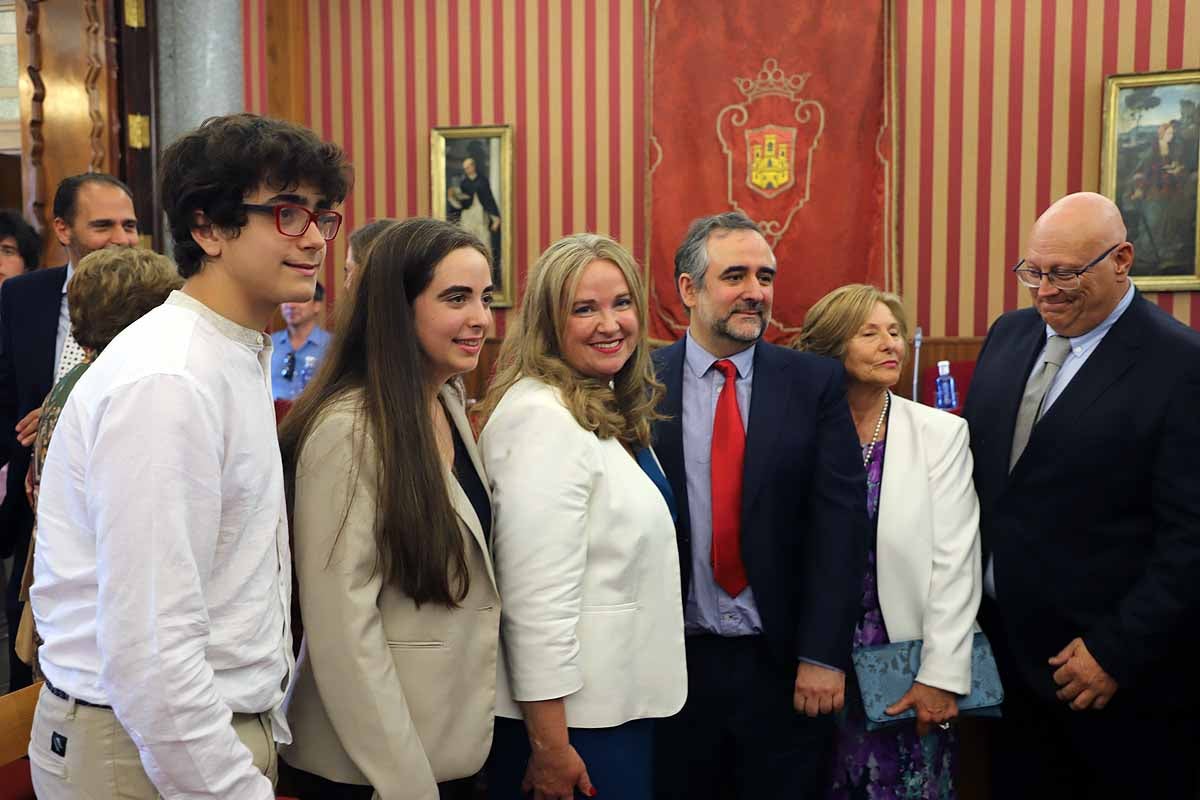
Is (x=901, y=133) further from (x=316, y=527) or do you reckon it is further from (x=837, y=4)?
(x=316, y=527)

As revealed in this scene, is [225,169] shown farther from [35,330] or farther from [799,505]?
[35,330]

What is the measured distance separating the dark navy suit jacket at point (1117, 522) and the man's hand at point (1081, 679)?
0.07 ft

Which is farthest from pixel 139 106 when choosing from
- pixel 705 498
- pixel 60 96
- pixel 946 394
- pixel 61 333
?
pixel 705 498

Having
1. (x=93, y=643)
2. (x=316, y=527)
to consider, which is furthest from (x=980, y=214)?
(x=93, y=643)

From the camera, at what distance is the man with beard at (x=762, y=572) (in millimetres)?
2312

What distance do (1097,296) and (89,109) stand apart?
5.10 meters

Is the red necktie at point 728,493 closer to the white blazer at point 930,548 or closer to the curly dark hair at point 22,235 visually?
the white blazer at point 930,548

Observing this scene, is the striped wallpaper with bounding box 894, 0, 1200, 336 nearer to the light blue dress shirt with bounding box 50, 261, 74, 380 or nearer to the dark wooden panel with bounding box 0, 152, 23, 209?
the light blue dress shirt with bounding box 50, 261, 74, 380

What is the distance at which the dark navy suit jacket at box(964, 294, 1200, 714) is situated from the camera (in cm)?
222

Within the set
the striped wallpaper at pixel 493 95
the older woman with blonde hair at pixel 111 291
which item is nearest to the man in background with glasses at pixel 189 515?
the older woman with blonde hair at pixel 111 291

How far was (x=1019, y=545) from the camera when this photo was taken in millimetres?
2371

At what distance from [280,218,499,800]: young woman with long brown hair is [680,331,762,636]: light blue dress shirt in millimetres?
700

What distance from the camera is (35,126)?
5.53 meters

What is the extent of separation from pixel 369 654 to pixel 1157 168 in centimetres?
543
